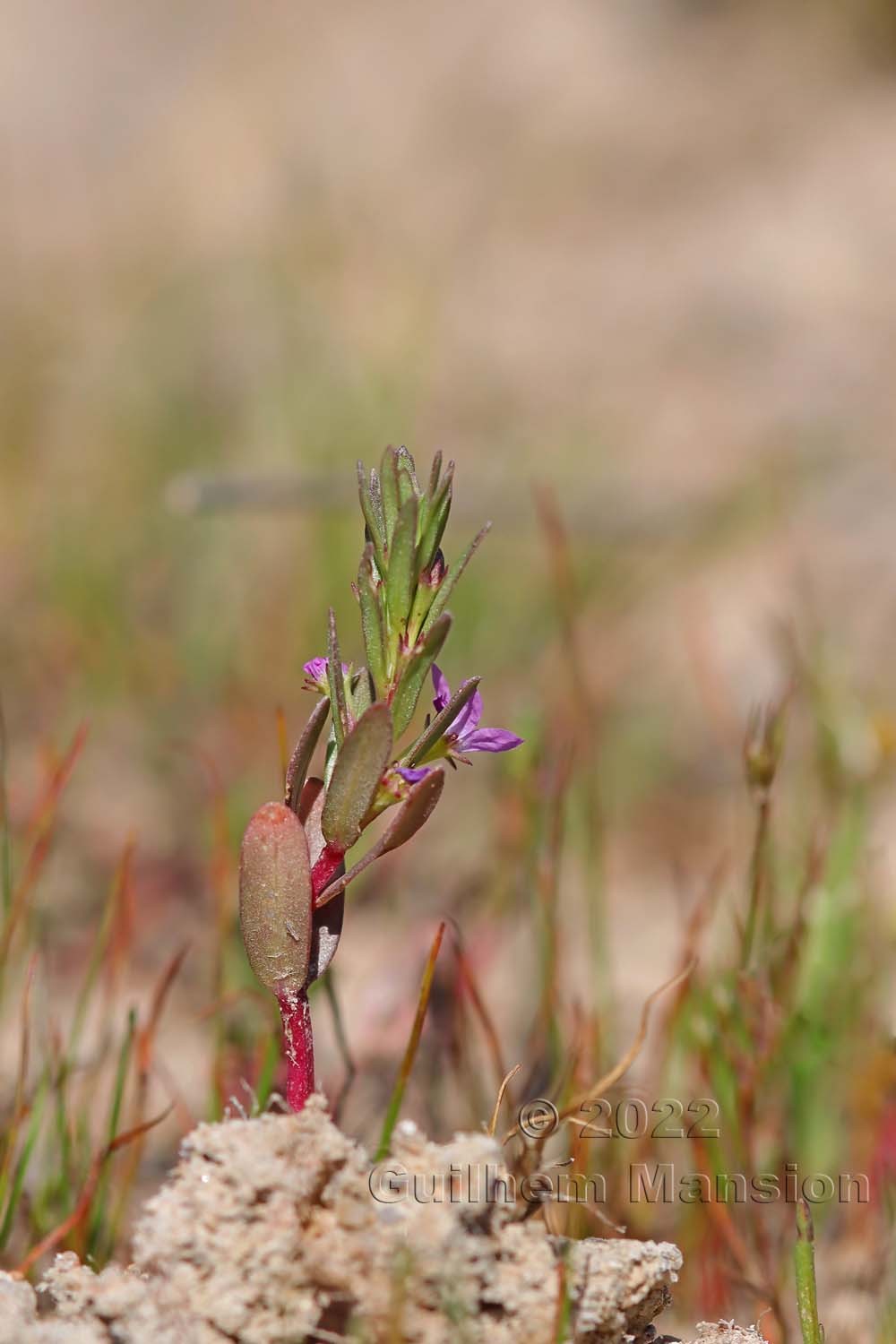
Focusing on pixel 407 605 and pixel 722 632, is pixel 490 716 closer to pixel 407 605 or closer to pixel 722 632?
pixel 722 632

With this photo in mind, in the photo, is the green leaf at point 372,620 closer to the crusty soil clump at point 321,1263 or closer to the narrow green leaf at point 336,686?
the narrow green leaf at point 336,686

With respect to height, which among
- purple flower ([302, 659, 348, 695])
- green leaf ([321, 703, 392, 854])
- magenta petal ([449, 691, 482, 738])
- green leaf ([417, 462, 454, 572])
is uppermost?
green leaf ([417, 462, 454, 572])

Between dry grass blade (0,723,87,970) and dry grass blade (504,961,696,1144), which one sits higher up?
dry grass blade (0,723,87,970)

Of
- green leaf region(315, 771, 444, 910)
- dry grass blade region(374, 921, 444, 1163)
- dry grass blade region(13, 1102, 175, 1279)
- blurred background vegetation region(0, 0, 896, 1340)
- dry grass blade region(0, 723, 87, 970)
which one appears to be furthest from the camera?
blurred background vegetation region(0, 0, 896, 1340)

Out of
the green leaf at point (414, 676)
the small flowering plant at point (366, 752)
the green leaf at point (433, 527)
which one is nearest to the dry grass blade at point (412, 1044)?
the small flowering plant at point (366, 752)

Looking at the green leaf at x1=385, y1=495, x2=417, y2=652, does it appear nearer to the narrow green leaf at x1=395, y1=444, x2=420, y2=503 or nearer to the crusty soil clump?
the narrow green leaf at x1=395, y1=444, x2=420, y2=503

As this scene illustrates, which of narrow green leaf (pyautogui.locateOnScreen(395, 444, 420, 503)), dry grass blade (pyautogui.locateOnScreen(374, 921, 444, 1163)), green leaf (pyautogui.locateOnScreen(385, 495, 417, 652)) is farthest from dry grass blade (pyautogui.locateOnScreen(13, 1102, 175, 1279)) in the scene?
narrow green leaf (pyautogui.locateOnScreen(395, 444, 420, 503))

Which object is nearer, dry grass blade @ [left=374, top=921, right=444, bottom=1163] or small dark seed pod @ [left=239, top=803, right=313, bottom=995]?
small dark seed pod @ [left=239, top=803, right=313, bottom=995]
